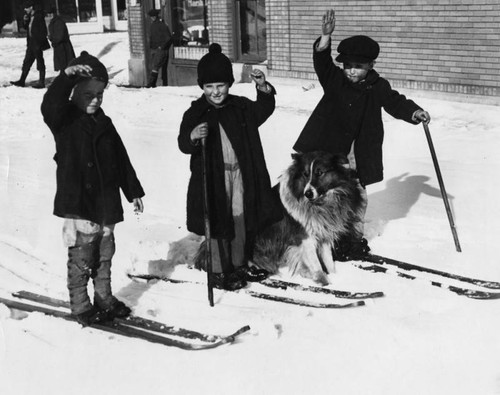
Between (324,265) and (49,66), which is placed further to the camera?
(49,66)

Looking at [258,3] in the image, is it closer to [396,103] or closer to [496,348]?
[396,103]

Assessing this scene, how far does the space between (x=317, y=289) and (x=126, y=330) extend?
57.6 inches

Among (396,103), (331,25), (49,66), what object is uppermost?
(331,25)

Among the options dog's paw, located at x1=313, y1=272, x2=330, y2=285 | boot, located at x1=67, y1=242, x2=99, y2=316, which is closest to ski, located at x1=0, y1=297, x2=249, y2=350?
boot, located at x1=67, y1=242, x2=99, y2=316

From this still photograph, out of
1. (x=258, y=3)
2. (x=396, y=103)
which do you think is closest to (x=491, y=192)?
(x=396, y=103)

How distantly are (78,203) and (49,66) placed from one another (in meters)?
18.6

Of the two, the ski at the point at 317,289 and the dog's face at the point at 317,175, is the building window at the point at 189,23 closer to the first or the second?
the dog's face at the point at 317,175

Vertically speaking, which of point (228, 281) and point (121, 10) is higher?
point (121, 10)

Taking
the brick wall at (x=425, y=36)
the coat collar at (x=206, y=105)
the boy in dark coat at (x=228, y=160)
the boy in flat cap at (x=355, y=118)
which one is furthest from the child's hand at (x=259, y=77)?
the brick wall at (x=425, y=36)

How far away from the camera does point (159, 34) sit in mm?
17844

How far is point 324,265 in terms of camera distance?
6.29 meters

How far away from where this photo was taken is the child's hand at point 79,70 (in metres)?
4.77

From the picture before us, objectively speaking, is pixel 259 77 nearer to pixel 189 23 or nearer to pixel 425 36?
pixel 425 36

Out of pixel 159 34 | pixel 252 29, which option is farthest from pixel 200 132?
pixel 159 34
